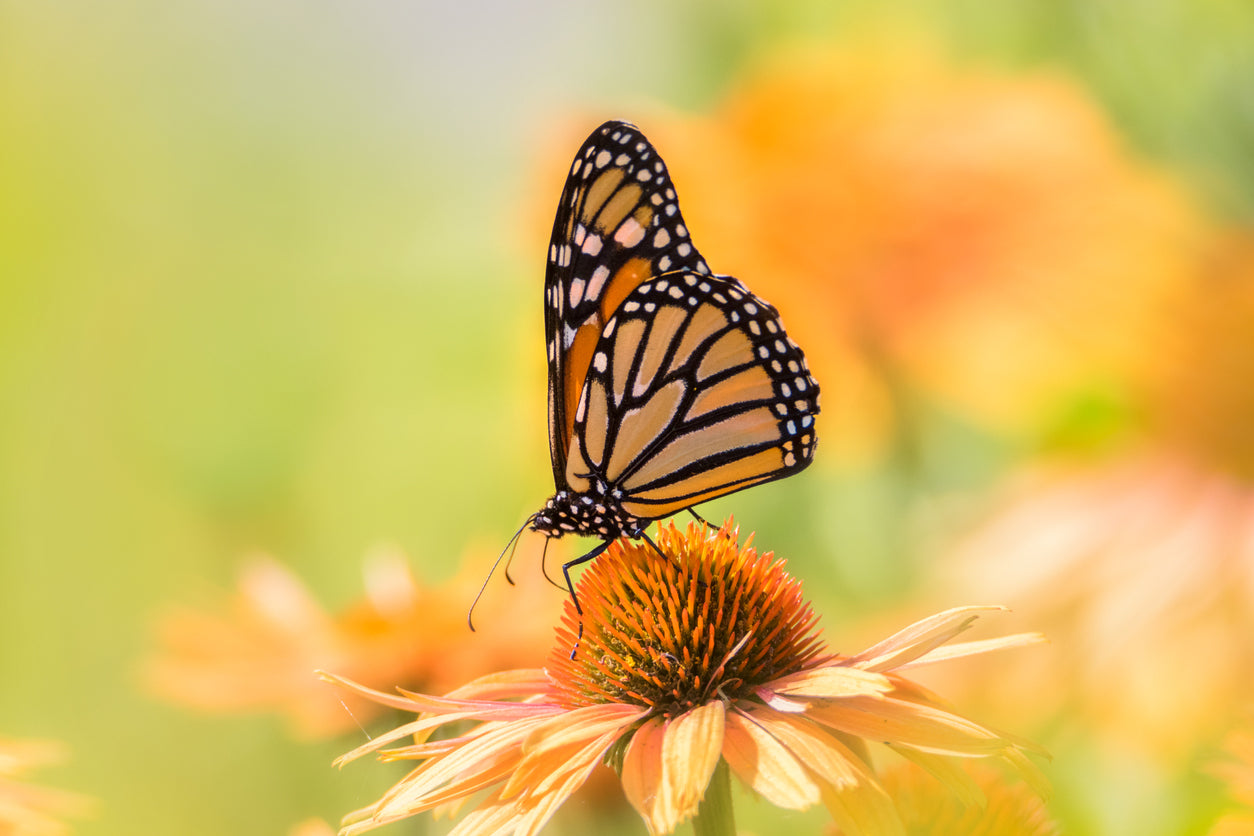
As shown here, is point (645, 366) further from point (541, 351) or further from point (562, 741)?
point (541, 351)

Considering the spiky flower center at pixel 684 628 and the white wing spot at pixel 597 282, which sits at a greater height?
the white wing spot at pixel 597 282

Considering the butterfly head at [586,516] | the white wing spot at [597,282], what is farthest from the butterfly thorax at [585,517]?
the white wing spot at [597,282]

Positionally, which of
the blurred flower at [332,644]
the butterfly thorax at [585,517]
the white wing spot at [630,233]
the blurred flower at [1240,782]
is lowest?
the blurred flower at [1240,782]

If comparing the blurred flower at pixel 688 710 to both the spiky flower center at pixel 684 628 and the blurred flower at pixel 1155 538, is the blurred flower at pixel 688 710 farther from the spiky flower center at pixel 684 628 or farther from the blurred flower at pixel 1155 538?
the blurred flower at pixel 1155 538

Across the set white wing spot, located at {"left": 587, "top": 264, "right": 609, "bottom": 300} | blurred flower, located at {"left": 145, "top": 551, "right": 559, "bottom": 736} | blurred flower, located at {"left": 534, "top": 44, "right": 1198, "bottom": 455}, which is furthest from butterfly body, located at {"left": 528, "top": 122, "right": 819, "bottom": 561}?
blurred flower, located at {"left": 534, "top": 44, "right": 1198, "bottom": 455}

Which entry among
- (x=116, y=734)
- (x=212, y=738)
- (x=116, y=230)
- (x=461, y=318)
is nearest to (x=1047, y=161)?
(x=461, y=318)

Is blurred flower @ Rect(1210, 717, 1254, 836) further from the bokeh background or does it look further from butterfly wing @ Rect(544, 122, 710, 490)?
butterfly wing @ Rect(544, 122, 710, 490)

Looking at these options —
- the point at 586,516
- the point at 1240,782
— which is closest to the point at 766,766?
the point at 1240,782
